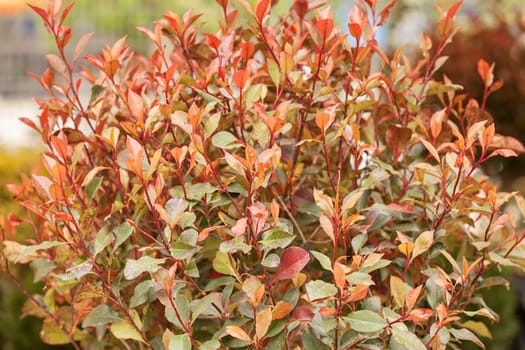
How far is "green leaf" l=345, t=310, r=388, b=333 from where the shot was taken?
4.03 feet

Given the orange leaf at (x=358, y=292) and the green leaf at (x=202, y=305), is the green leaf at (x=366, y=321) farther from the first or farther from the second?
the green leaf at (x=202, y=305)

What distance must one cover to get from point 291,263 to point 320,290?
11 centimetres

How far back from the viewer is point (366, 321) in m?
1.24

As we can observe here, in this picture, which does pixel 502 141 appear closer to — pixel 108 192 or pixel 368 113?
pixel 368 113

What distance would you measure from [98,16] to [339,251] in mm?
12175

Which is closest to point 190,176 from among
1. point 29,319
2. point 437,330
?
point 437,330

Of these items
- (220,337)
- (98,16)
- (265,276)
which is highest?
(265,276)

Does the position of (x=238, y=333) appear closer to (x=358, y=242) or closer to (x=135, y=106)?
(x=358, y=242)

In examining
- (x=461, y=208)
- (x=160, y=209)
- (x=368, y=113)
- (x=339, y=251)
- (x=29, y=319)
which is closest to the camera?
(x=160, y=209)

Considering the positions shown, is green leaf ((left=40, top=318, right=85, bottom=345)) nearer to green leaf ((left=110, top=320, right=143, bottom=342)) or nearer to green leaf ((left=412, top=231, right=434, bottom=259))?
green leaf ((left=110, top=320, right=143, bottom=342))

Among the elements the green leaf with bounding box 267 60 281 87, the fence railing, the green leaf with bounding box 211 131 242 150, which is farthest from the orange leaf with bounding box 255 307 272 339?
the fence railing

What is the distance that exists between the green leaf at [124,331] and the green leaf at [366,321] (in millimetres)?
397

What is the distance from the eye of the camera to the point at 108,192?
1669mm

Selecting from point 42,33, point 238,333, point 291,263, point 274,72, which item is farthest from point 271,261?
point 42,33
